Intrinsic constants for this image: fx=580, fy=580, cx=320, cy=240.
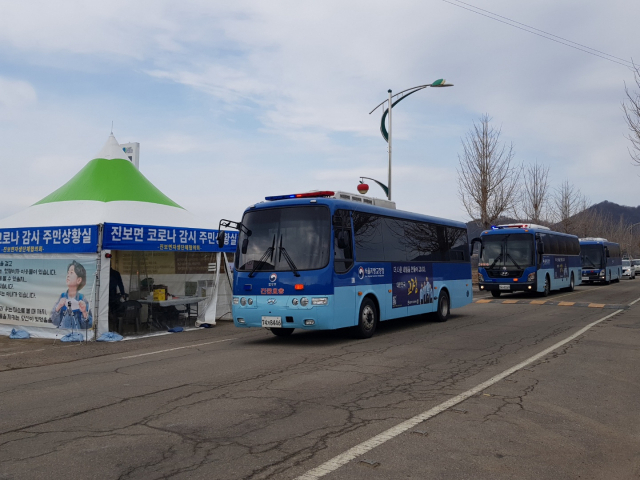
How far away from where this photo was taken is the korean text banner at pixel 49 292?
1363 cm

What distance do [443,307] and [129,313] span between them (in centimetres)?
847

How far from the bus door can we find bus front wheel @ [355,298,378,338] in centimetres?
32

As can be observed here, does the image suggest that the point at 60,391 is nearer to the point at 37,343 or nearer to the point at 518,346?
the point at 37,343

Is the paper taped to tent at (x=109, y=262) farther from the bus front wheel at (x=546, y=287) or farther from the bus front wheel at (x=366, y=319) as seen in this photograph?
the bus front wheel at (x=546, y=287)

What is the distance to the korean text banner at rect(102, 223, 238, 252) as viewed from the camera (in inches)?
537

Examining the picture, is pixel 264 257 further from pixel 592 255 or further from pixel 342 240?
pixel 592 255

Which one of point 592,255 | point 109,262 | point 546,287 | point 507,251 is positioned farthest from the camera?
point 592,255

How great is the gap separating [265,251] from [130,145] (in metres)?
14.2

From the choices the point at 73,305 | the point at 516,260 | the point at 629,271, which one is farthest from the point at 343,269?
the point at 629,271

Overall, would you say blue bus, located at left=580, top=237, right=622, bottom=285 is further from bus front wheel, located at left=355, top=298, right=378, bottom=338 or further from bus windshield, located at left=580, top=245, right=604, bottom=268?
bus front wheel, located at left=355, top=298, right=378, bottom=338

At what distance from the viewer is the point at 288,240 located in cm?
1155

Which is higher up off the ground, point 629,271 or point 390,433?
point 629,271

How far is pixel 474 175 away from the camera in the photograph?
134 feet

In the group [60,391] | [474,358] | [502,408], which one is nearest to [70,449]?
[60,391]
